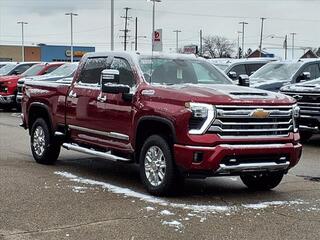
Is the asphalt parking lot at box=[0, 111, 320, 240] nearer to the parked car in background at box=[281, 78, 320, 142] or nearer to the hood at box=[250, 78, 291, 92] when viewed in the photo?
the parked car in background at box=[281, 78, 320, 142]

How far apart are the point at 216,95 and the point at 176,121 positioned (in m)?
0.58

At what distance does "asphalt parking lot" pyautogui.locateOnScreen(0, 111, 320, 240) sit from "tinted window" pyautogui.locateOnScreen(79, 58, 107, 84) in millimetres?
1475

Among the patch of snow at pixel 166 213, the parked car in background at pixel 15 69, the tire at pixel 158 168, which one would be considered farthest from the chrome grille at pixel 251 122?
the parked car in background at pixel 15 69

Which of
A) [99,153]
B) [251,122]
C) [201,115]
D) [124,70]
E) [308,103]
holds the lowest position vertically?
[99,153]

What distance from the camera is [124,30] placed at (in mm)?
81875

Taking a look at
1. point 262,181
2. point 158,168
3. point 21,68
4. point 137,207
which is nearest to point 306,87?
point 262,181

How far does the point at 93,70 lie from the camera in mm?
9266

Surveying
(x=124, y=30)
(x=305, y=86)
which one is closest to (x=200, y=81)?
(x=305, y=86)

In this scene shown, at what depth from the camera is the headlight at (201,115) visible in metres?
7.07

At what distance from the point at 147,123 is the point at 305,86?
6.45 m

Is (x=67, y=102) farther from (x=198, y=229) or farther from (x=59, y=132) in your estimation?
(x=198, y=229)

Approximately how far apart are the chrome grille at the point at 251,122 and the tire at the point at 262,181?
795 millimetres

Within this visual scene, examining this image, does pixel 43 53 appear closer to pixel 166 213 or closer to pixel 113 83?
pixel 113 83

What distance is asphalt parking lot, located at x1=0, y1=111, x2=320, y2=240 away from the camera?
6020 mm
